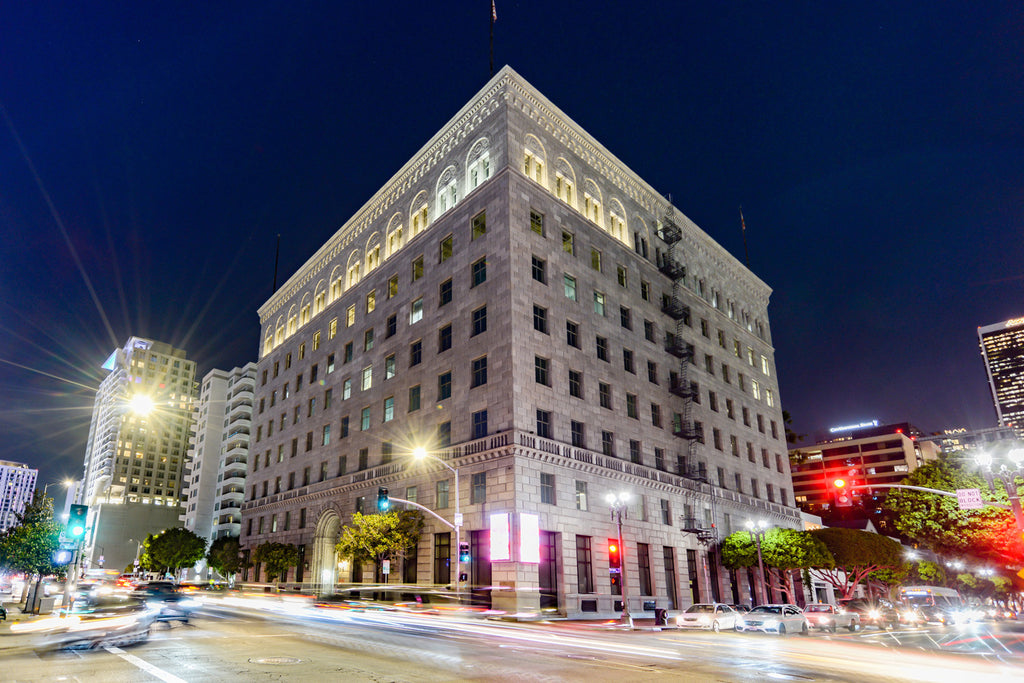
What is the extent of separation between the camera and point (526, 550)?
123 feet

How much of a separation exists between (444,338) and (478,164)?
46.0 ft

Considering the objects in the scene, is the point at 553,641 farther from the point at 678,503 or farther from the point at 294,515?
the point at 294,515

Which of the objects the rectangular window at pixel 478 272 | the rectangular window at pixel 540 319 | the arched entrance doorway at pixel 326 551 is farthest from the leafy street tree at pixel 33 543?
the rectangular window at pixel 540 319

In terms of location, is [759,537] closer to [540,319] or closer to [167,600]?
[540,319]

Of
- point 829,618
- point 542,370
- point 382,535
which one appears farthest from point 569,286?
point 829,618

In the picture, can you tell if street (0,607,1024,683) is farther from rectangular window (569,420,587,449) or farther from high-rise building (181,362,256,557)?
high-rise building (181,362,256,557)

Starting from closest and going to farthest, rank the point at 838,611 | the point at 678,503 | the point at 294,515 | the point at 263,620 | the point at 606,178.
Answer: the point at 263,620 → the point at 838,611 → the point at 678,503 → the point at 606,178 → the point at 294,515

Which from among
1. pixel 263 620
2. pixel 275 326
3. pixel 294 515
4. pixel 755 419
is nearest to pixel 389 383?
pixel 294 515

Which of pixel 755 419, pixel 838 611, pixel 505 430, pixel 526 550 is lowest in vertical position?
pixel 838 611

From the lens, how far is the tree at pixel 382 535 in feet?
142

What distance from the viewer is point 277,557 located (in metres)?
60.0

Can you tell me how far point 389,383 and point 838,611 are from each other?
3591cm

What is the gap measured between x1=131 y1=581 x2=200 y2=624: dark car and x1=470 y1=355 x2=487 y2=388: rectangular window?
21.0 meters

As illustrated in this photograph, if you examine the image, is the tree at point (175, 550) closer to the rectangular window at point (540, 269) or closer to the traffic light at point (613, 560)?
the traffic light at point (613, 560)
